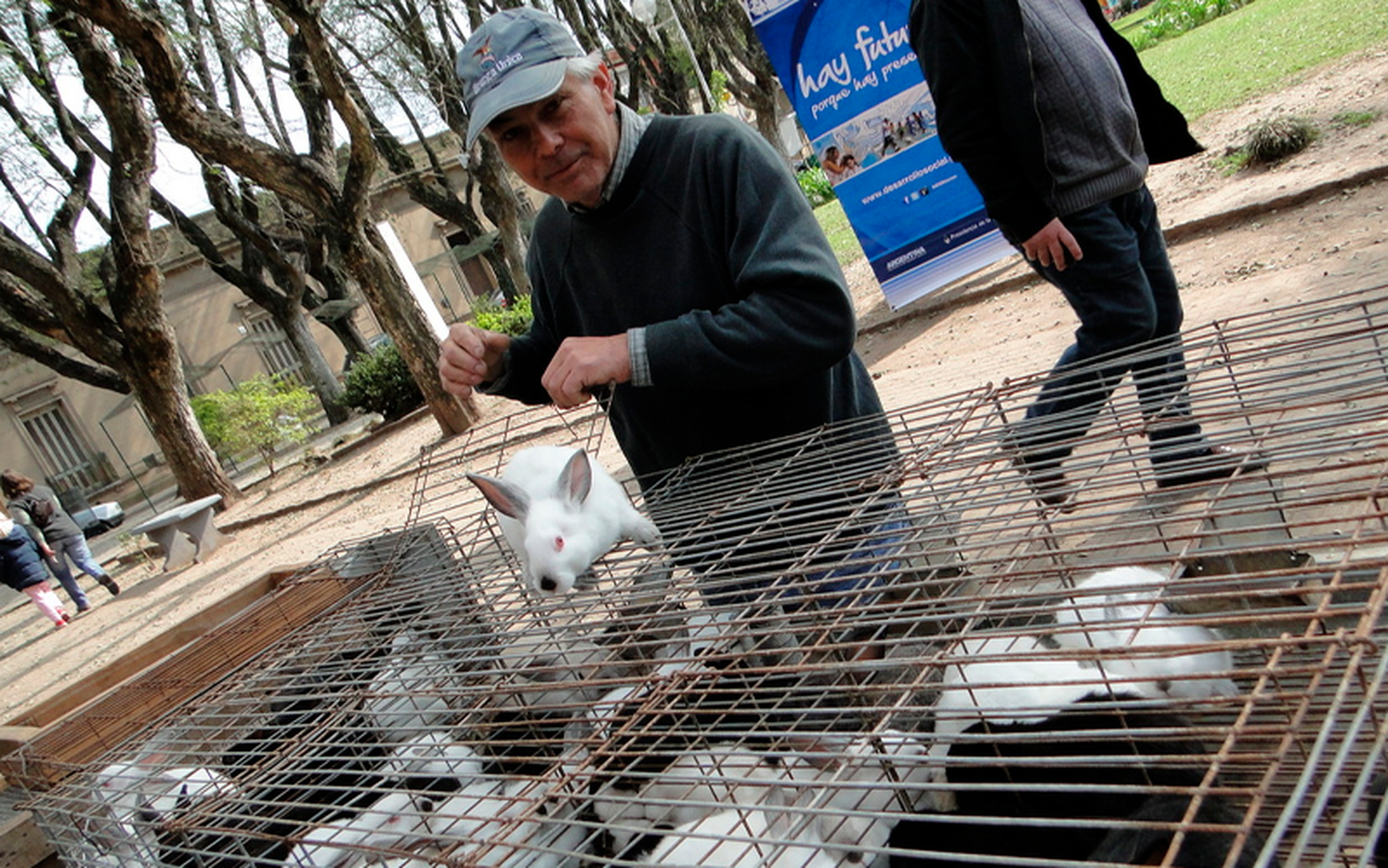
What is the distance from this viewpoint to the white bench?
10.5 meters

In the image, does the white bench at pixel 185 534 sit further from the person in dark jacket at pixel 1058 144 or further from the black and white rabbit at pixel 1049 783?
the black and white rabbit at pixel 1049 783

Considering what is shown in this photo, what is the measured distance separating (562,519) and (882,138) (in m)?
6.15

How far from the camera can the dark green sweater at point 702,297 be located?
6.63 ft

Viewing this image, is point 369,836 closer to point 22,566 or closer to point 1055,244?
point 1055,244

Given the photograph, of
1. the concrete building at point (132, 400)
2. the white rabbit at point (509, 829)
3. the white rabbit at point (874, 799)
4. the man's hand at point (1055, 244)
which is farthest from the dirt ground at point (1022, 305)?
the concrete building at point (132, 400)

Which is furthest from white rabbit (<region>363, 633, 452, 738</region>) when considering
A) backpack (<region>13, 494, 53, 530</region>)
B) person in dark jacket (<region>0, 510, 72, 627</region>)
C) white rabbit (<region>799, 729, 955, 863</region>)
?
backpack (<region>13, 494, 53, 530</region>)

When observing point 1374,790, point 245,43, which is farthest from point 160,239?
point 1374,790

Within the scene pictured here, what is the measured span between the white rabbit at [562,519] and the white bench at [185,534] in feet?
32.4

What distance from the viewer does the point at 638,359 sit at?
203cm

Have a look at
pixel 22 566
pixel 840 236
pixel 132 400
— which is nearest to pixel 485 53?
pixel 22 566

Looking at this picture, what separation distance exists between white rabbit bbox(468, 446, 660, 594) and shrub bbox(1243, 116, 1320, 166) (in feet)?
21.7

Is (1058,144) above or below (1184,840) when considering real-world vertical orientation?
above

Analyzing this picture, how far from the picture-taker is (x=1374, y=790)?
4.36 feet

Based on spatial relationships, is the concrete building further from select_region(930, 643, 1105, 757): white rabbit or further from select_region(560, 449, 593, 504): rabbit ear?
select_region(930, 643, 1105, 757): white rabbit
